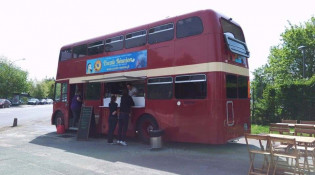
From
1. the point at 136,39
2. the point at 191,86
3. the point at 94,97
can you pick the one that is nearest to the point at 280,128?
the point at 191,86

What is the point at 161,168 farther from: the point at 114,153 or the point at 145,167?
the point at 114,153

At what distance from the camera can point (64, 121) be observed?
41.6 ft

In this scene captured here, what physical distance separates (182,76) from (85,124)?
4905 millimetres

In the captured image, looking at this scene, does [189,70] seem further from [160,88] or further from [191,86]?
[160,88]

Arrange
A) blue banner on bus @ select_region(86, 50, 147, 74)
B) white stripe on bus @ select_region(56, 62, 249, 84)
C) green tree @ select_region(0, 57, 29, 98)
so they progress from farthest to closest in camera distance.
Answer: green tree @ select_region(0, 57, 29, 98) → blue banner on bus @ select_region(86, 50, 147, 74) → white stripe on bus @ select_region(56, 62, 249, 84)

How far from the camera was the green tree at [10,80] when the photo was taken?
4760 cm

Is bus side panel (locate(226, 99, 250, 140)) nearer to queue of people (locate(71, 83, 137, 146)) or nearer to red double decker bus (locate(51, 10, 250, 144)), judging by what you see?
red double decker bus (locate(51, 10, 250, 144))

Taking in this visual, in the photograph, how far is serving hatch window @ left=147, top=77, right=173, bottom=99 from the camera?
844 cm

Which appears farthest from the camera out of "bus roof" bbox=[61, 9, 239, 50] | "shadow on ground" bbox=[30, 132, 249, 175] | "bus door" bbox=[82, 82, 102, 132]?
"bus door" bbox=[82, 82, 102, 132]

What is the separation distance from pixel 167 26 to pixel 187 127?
345cm

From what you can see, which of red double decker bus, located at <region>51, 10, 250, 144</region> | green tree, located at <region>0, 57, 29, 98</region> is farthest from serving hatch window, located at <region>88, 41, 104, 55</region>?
green tree, located at <region>0, 57, 29, 98</region>

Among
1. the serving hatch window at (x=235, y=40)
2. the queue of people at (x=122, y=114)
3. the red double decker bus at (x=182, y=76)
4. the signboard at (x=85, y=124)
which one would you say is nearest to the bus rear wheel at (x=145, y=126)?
the red double decker bus at (x=182, y=76)

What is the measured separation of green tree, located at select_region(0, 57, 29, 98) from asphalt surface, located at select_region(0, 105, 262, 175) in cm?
4410

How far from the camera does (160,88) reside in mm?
8734
